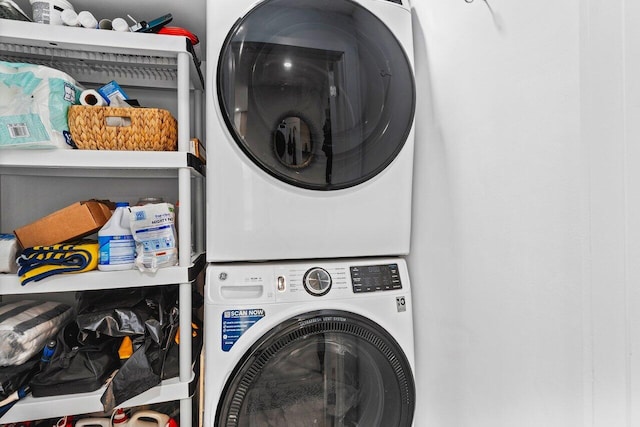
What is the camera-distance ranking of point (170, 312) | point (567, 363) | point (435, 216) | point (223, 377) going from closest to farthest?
point (567, 363)
point (223, 377)
point (435, 216)
point (170, 312)

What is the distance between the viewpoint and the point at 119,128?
3.45 feet

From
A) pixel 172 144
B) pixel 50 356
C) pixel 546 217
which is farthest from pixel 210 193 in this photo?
pixel 546 217

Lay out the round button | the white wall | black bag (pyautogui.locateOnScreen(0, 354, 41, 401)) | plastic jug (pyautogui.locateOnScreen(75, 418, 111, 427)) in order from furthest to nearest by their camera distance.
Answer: plastic jug (pyautogui.locateOnScreen(75, 418, 111, 427))
the round button
black bag (pyautogui.locateOnScreen(0, 354, 41, 401))
the white wall

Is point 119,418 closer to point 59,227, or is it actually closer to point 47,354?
point 47,354

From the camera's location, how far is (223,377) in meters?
0.96


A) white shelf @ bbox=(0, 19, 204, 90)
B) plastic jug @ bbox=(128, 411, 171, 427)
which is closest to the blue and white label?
plastic jug @ bbox=(128, 411, 171, 427)

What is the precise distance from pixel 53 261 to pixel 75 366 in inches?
12.8

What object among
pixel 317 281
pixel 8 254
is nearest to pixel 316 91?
pixel 317 281

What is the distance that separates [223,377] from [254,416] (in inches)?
6.3

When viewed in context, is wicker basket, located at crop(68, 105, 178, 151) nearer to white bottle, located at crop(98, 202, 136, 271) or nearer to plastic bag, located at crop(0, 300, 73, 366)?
white bottle, located at crop(98, 202, 136, 271)

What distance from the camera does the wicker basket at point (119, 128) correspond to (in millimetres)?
1029

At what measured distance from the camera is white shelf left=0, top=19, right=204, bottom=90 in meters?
1.01

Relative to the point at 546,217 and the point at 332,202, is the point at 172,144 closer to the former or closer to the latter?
the point at 332,202

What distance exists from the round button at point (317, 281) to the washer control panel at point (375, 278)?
0.09 metres
